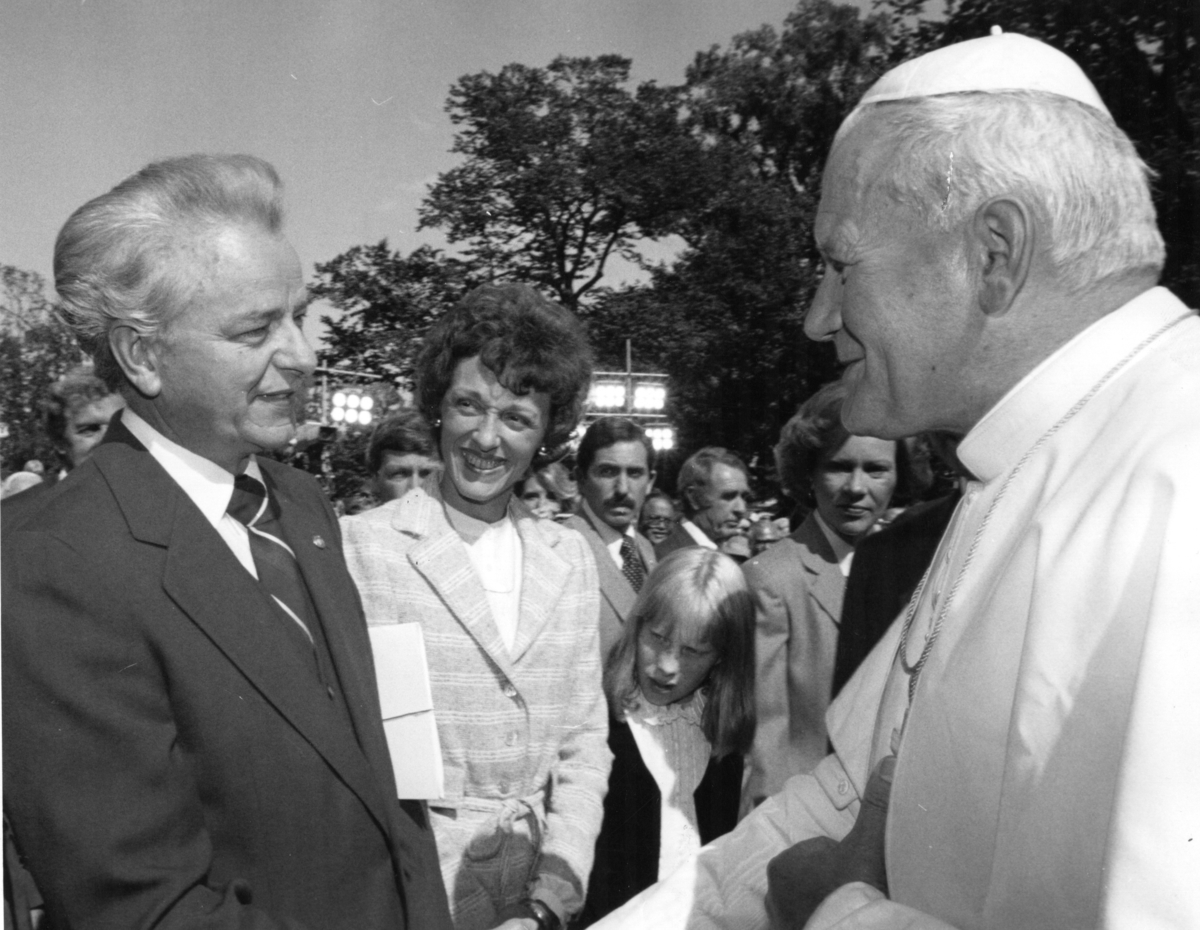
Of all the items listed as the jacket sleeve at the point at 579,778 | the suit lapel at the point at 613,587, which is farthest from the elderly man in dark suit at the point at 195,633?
the suit lapel at the point at 613,587

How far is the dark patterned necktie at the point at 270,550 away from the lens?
1971mm

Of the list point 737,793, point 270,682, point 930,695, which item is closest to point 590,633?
point 737,793

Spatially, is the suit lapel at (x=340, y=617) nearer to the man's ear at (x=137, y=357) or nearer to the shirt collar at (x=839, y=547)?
the man's ear at (x=137, y=357)

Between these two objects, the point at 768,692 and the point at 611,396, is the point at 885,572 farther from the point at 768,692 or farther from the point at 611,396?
the point at 611,396

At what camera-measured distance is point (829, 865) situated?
1438 millimetres

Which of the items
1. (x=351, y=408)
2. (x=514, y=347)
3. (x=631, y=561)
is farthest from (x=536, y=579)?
(x=351, y=408)

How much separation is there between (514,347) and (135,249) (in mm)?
1238

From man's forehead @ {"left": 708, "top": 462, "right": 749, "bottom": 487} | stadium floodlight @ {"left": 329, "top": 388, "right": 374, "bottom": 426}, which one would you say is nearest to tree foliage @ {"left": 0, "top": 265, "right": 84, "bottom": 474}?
man's forehead @ {"left": 708, "top": 462, "right": 749, "bottom": 487}

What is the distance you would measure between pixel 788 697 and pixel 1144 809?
2.74 m

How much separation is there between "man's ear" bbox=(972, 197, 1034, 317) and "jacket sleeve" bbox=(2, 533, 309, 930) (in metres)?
1.29

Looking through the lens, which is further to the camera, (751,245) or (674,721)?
(751,245)

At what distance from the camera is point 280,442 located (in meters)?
2.05

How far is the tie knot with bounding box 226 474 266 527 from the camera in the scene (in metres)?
2.04

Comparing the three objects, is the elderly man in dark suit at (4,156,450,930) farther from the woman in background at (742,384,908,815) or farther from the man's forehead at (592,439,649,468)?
the man's forehead at (592,439,649,468)
